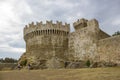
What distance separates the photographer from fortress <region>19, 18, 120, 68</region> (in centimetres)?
3362

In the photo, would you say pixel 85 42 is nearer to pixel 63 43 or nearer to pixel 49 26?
pixel 63 43

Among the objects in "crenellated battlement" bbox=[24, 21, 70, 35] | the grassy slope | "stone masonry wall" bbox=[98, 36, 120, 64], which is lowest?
the grassy slope

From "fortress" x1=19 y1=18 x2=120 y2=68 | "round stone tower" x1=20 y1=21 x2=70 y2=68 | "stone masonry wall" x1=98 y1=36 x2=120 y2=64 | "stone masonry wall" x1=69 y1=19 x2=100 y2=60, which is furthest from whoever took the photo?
"round stone tower" x1=20 y1=21 x2=70 y2=68

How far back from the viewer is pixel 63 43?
1526 inches

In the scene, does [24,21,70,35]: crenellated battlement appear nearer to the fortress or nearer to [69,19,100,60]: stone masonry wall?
the fortress

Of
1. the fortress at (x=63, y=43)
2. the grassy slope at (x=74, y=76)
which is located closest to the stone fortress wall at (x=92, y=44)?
the fortress at (x=63, y=43)

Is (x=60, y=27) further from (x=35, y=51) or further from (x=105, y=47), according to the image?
(x=105, y=47)

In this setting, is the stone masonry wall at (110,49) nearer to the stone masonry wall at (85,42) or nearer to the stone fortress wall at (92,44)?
the stone fortress wall at (92,44)

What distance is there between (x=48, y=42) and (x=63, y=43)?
8.57 ft

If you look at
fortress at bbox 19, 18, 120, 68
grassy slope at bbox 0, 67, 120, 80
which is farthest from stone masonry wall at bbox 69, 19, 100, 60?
grassy slope at bbox 0, 67, 120, 80

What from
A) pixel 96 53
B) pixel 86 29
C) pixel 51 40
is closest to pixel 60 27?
pixel 51 40

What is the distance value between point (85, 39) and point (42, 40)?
7845 mm

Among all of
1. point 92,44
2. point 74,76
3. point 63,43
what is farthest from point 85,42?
point 74,76

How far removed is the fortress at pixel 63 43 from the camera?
3362 centimetres
